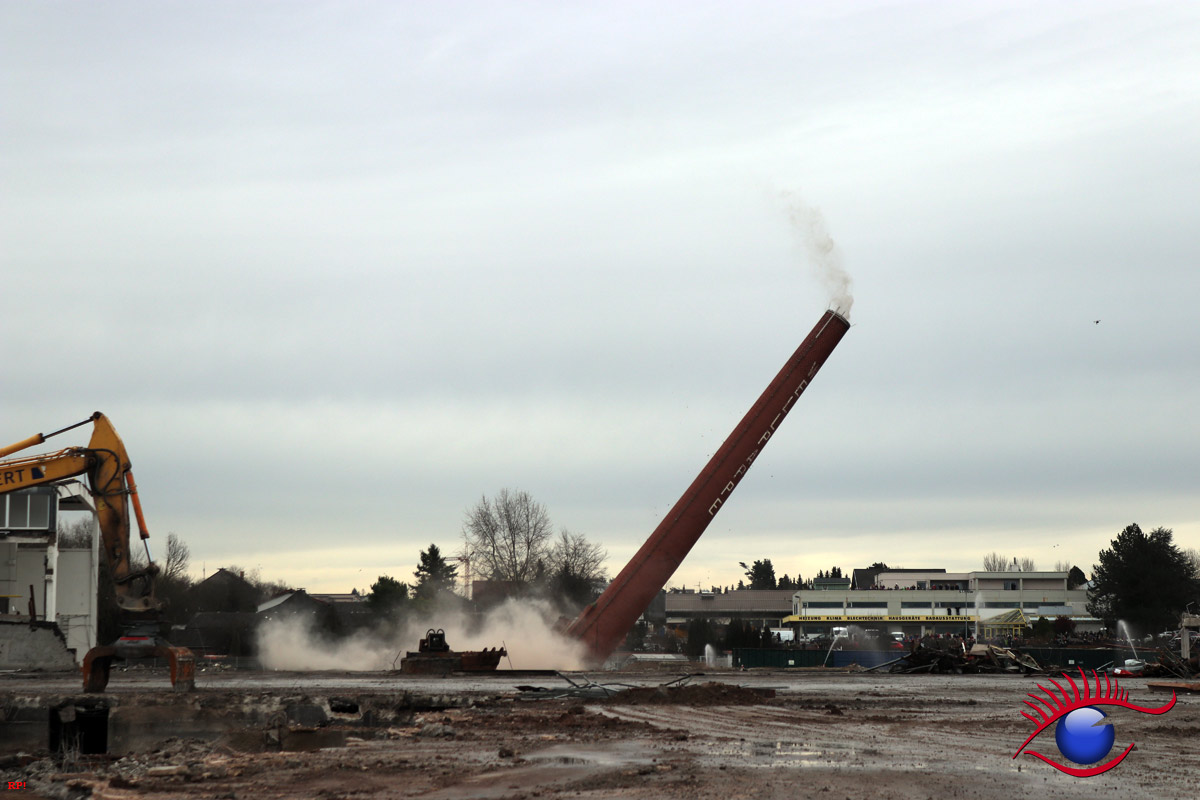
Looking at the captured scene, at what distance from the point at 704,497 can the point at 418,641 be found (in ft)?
56.4

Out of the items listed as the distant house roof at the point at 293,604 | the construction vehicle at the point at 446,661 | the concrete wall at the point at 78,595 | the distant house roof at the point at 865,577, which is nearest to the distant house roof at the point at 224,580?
the distant house roof at the point at 293,604

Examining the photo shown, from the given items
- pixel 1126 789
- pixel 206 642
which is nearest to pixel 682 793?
pixel 1126 789

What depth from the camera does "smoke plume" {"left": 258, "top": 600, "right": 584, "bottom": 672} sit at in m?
41.7

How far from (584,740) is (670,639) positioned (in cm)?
7694

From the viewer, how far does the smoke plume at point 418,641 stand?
41.7 metres

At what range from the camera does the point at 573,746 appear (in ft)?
55.5

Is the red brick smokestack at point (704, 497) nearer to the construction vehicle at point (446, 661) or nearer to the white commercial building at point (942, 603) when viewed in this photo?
the construction vehicle at point (446, 661)

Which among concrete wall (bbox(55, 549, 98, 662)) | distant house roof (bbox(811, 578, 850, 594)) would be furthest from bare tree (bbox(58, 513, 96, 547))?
distant house roof (bbox(811, 578, 850, 594))

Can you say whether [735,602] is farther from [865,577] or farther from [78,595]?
[78,595]

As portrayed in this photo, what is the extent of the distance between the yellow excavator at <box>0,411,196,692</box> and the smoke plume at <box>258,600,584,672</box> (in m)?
17.0

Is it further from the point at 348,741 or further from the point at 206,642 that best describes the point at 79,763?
the point at 206,642

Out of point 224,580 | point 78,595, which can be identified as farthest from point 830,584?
point 78,595

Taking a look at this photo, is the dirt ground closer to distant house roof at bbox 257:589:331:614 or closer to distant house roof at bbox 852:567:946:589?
distant house roof at bbox 257:589:331:614

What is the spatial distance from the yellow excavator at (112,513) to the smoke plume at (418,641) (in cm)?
1696
